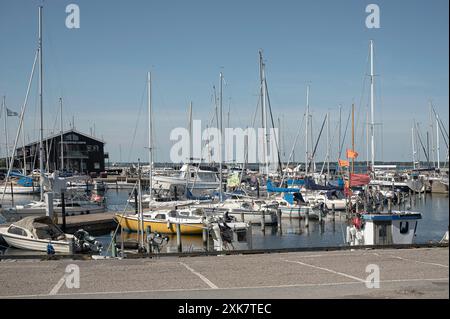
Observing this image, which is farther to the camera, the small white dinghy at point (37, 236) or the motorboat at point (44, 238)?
the small white dinghy at point (37, 236)

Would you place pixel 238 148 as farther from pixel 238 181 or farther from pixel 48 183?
pixel 48 183

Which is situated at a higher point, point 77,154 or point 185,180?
point 77,154

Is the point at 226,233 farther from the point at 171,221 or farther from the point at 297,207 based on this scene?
the point at 297,207

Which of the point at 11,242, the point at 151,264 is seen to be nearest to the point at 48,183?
the point at 11,242

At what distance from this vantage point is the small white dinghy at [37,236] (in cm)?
2718

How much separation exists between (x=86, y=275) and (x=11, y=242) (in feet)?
57.2

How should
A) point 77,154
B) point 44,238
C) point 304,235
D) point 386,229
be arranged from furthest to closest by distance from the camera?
point 77,154 < point 304,235 < point 44,238 < point 386,229

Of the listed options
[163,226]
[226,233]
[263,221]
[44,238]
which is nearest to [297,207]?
[263,221]

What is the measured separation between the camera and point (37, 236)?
93.7 feet

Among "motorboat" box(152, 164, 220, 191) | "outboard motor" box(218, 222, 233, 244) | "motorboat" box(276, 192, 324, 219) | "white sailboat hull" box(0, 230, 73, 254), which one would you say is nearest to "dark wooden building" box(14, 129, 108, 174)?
"motorboat" box(152, 164, 220, 191)

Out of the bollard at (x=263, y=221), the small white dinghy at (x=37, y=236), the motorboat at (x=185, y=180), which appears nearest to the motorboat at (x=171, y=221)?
the bollard at (x=263, y=221)

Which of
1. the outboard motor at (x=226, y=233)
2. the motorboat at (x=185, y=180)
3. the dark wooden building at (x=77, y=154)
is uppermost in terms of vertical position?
the dark wooden building at (x=77, y=154)

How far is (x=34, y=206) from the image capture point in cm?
4488

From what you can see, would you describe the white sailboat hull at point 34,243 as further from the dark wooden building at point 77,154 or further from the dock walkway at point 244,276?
the dark wooden building at point 77,154
